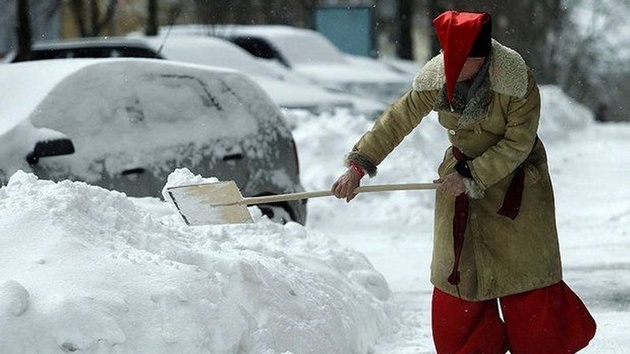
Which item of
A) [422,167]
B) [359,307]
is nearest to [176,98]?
[359,307]

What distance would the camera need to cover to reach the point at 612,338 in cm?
705

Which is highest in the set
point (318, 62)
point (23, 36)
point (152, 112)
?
point (152, 112)

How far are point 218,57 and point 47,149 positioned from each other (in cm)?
977

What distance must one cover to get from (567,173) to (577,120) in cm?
1314

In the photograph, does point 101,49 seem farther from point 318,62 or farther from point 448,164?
point 448,164

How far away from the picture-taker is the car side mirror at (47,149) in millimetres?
7816

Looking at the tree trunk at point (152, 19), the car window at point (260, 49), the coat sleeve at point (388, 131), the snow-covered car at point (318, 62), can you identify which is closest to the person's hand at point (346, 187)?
the coat sleeve at point (388, 131)

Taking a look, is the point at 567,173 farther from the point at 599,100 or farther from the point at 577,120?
the point at 599,100

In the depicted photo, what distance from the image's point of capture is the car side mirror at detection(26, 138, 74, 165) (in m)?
7.82

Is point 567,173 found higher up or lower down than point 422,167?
lower down

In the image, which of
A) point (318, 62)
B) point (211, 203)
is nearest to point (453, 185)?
point (211, 203)

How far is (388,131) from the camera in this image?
5664mm

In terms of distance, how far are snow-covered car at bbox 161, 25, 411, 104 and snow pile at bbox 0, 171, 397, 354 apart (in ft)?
45.6

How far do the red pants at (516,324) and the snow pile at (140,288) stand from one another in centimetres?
56
